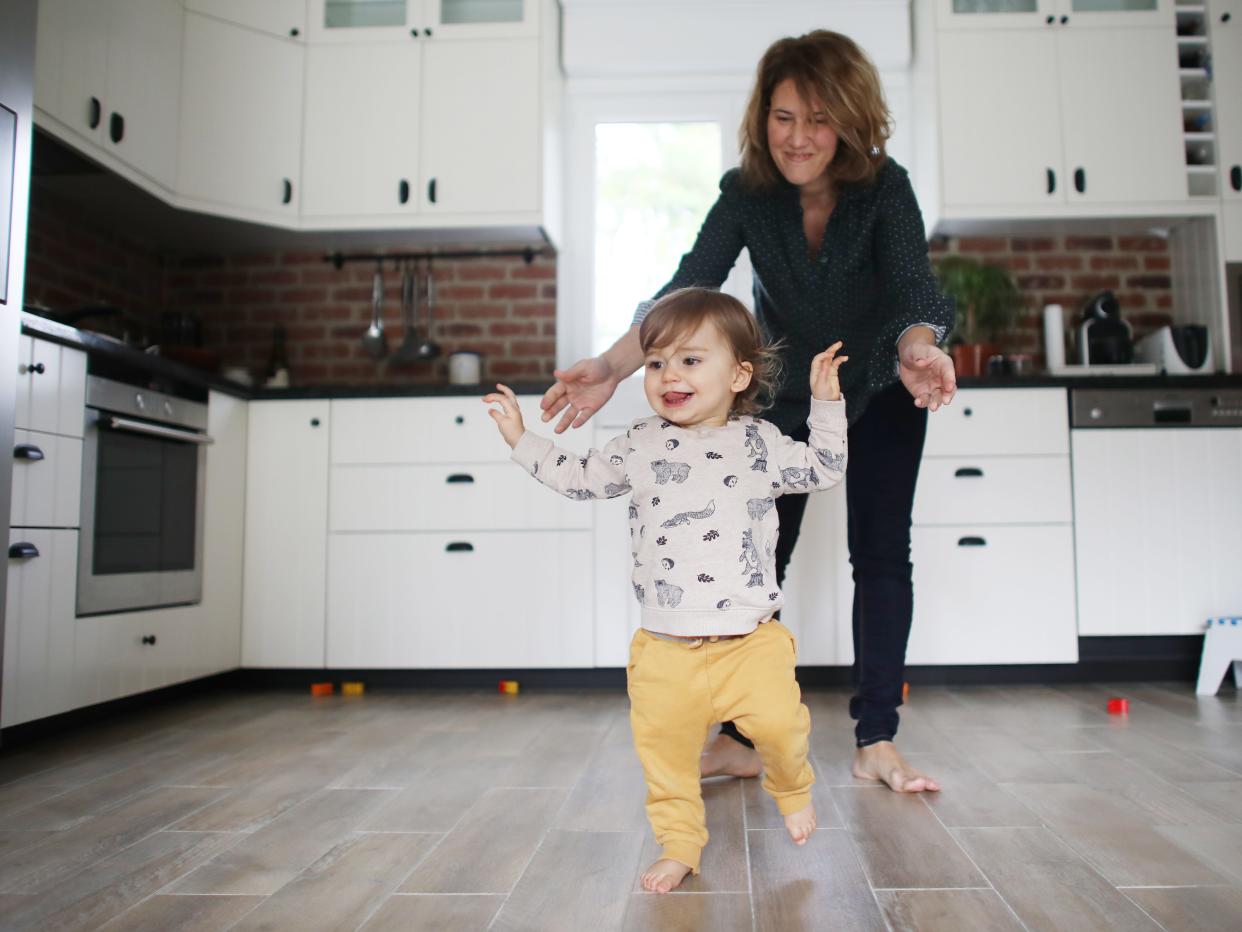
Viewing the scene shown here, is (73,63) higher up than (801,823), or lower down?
higher up

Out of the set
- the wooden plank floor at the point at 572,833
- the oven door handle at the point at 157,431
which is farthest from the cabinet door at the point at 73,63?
the wooden plank floor at the point at 572,833

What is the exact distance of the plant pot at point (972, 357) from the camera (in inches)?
133

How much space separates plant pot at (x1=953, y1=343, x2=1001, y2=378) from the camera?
3.37 metres

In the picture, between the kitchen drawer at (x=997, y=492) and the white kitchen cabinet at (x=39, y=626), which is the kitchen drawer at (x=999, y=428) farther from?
the white kitchen cabinet at (x=39, y=626)

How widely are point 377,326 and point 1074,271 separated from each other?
265cm

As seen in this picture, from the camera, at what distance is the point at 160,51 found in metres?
3.09

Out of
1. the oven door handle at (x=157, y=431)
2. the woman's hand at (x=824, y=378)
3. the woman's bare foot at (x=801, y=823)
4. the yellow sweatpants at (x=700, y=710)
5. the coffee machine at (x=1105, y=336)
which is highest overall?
the coffee machine at (x=1105, y=336)

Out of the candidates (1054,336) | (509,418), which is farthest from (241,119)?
(1054,336)

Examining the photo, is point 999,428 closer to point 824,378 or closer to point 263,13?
point 824,378

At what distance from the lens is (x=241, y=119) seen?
331 cm

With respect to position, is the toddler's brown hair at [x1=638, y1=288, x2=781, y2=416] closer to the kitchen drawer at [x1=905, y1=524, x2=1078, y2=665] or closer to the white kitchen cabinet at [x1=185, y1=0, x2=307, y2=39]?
the kitchen drawer at [x1=905, y1=524, x2=1078, y2=665]

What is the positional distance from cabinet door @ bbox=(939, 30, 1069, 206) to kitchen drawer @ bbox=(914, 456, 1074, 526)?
977 millimetres

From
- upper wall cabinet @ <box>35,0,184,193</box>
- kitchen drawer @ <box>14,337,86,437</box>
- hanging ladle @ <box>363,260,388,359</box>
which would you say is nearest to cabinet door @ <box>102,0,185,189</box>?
upper wall cabinet @ <box>35,0,184,193</box>

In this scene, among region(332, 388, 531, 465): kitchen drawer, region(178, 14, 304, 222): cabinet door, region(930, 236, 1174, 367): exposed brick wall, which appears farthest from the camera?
region(930, 236, 1174, 367): exposed brick wall
